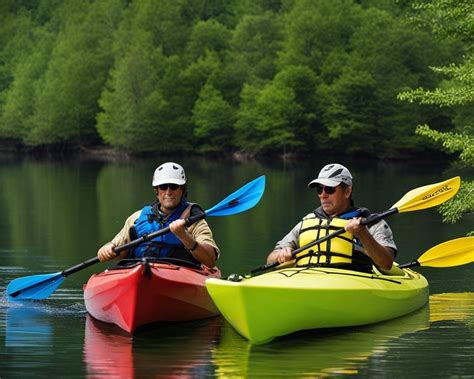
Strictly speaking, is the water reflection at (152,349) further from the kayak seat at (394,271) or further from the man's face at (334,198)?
the kayak seat at (394,271)

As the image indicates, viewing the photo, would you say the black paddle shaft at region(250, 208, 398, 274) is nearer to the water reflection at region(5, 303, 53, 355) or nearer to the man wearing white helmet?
the man wearing white helmet

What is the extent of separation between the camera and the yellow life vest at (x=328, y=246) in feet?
36.7

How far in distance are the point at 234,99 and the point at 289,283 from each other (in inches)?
2997

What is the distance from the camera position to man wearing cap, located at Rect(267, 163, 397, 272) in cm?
1108

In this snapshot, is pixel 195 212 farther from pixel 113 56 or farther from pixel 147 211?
pixel 113 56

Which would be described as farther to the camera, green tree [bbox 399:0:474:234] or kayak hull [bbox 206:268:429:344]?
green tree [bbox 399:0:474:234]

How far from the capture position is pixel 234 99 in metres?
86.2

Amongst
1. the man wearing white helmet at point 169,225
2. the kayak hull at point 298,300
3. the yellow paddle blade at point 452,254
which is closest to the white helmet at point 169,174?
the man wearing white helmet at point 169,225

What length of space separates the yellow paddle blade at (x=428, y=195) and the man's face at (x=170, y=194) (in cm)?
213

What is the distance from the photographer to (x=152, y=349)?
1039cm

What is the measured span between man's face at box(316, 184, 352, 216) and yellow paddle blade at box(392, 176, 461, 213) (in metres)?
0.74

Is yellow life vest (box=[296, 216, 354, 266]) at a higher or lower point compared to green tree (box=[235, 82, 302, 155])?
lower

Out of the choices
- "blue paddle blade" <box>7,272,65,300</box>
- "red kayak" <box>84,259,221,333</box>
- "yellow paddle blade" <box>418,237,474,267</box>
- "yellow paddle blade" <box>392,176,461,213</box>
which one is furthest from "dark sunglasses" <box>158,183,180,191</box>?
"yellow paddle blade" <box>418,237,474,267</box>

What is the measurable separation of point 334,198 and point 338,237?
364 mm
